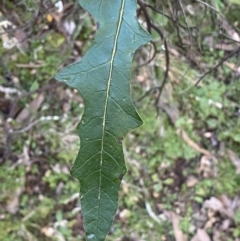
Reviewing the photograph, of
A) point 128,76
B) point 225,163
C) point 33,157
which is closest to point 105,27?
point 128,76

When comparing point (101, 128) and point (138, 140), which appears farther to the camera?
point (138, 140)

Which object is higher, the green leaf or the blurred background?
the green leaf

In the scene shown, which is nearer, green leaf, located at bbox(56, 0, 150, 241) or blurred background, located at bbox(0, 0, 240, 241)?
green leaf, located at bbox(56, 0, 150, 241)

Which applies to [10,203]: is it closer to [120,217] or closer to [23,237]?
[23,237]

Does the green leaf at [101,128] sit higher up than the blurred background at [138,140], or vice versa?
the green leaf at [101,128]
